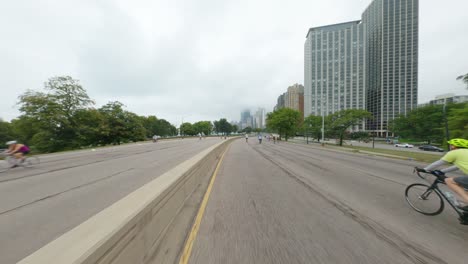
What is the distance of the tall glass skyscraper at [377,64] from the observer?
8594cm

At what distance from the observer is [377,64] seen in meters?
96.3

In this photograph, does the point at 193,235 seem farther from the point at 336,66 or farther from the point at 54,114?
the point at 336,66

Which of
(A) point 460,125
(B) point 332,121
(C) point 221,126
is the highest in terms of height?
(C) point 221,126

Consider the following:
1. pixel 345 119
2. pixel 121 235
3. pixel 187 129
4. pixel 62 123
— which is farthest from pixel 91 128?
pixel 187 129

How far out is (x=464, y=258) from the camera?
2463mm

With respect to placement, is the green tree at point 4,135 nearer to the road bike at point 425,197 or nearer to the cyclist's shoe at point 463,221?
the road bike at point 425,197

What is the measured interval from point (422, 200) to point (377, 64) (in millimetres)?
127995

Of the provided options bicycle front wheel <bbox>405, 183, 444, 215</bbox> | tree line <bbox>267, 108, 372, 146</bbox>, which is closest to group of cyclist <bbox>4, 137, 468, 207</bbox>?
bicycle front wheel <bbox>405, 183, 444, 215</bbox>

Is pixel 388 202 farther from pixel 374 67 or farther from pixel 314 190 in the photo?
pixel 374 67

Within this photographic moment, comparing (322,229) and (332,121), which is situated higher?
(332,121)

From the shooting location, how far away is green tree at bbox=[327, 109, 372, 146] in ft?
109

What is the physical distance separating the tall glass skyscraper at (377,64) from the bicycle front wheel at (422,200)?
89.6m

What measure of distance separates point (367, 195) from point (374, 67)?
421 ft

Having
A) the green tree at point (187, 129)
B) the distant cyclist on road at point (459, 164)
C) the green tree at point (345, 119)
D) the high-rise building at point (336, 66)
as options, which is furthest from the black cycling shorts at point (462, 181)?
the green tree at point (187, 129)
